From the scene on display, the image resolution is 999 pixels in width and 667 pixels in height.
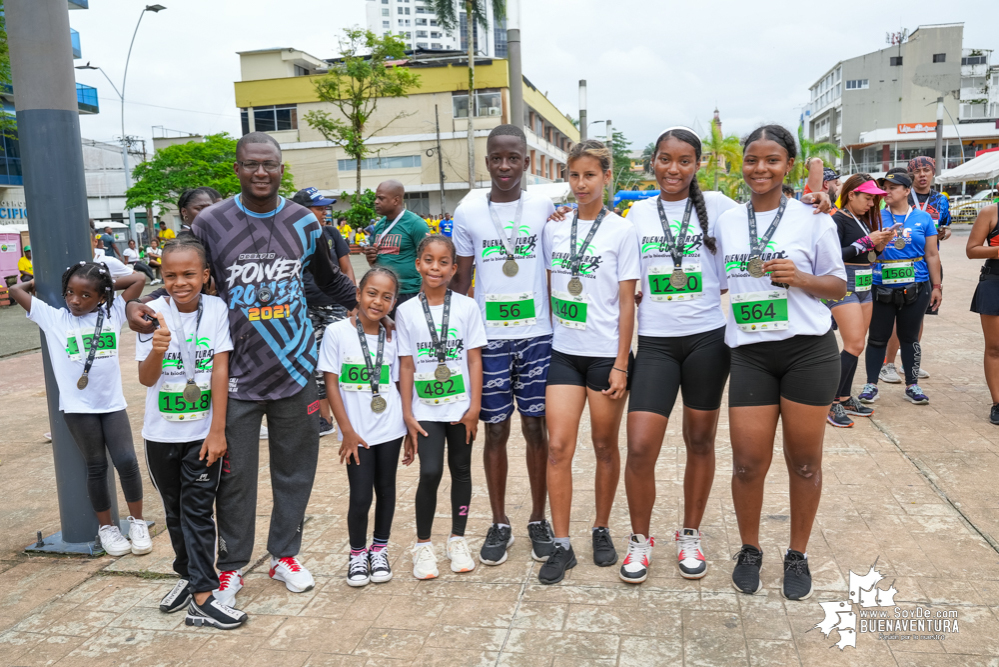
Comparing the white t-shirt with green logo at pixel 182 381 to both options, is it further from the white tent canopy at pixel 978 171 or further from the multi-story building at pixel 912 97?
the multi-story building at pixel 912 97

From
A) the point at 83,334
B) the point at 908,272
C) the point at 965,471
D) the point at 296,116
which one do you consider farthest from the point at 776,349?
the point at 296,116

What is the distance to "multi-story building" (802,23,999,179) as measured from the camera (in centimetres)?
6812

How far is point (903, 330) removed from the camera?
6.89 metres

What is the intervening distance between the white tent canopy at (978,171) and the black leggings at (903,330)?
22527mm

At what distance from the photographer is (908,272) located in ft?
21.8

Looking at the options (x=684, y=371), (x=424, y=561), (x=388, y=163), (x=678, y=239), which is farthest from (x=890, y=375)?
(x=388, y=163)

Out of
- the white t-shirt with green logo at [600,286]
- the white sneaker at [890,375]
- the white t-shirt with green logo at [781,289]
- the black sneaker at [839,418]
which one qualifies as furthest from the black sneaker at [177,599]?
the white sneaker at [890,375]

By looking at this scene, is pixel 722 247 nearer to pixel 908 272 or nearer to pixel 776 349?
pixel 776 349

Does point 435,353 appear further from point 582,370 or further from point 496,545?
point 496,545

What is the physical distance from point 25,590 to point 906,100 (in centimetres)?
8347

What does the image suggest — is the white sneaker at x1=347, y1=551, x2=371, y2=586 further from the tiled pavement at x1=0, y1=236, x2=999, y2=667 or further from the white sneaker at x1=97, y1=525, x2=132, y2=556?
the white sneaker at x1=97, y1=525, x2=132, y2=556

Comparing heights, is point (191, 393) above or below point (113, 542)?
above

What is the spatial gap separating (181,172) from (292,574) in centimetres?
3826

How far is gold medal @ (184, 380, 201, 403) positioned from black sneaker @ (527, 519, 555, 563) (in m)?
1.82
